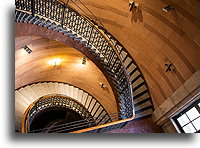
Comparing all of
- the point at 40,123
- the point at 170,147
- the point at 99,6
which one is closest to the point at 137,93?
the point at 99,6

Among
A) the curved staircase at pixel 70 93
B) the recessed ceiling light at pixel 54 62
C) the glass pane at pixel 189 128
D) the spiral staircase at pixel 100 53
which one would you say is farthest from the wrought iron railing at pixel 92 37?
the curved staircase at pixel 70 93

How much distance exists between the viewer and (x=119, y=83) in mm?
6414

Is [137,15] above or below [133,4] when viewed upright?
below

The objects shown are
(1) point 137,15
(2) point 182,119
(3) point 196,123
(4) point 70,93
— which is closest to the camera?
(3) point 196,123

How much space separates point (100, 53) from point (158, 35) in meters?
2.13

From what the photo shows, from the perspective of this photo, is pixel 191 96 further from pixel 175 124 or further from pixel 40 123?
pixel 40 123

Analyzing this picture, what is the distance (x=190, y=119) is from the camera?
184 inches

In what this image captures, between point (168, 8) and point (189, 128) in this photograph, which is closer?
point (189, 128)

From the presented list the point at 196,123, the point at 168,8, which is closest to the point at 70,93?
the point at 168,8

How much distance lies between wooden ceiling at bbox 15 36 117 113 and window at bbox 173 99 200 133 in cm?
393

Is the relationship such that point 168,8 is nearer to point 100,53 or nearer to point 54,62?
point 100,53

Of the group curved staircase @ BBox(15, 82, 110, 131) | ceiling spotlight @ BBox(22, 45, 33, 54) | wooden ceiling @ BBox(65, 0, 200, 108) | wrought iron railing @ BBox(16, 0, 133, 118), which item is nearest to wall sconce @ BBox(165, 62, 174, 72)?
wooden ceiling @ BBox(65, 0, 200, 108)

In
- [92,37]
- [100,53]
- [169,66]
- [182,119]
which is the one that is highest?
[92,37]

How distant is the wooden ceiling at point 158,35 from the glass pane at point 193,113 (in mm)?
992
